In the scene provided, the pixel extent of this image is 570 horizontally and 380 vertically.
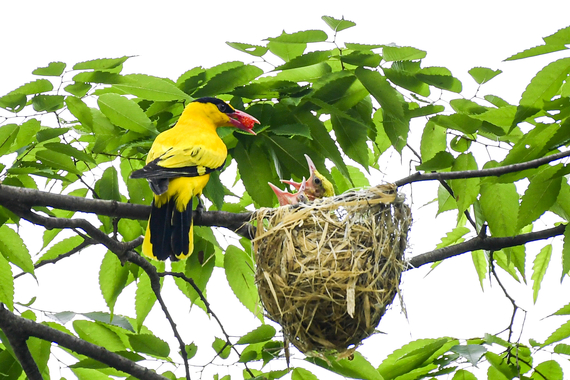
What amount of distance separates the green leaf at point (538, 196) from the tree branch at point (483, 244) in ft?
2.40

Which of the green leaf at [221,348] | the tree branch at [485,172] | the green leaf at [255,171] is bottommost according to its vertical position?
the green leaf at [221,348]

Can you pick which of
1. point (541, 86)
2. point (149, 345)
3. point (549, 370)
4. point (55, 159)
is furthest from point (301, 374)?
point (541, 86)

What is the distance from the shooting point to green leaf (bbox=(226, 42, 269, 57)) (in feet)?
10.9

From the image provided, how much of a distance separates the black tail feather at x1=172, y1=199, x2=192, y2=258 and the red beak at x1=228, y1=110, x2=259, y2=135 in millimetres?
635

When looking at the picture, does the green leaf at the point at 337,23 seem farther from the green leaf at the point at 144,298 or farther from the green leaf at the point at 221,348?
the green leaf at the point at 144,298

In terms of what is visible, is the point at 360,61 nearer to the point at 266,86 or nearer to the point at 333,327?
the point at 266,86

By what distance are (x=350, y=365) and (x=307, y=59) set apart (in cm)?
176

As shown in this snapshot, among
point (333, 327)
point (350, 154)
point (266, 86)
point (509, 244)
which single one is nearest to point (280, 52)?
point (266, 86)

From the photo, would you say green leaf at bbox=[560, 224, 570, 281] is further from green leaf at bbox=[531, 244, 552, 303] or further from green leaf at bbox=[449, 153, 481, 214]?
green leaf at bbox=[531, 244, 552, 303]

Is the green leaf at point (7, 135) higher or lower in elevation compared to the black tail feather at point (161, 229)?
higher

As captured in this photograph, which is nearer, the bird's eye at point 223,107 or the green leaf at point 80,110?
the green leaf at point 80,110

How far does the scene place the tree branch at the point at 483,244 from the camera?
3670mm

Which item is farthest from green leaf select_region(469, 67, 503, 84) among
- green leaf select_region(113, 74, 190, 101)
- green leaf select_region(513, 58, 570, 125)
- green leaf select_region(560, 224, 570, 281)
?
green leaf select_region(113, 74, 190, 101)

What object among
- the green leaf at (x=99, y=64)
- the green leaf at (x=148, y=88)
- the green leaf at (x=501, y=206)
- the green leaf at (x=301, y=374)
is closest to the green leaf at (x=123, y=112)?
the green leaf at (x=148, y=88)
